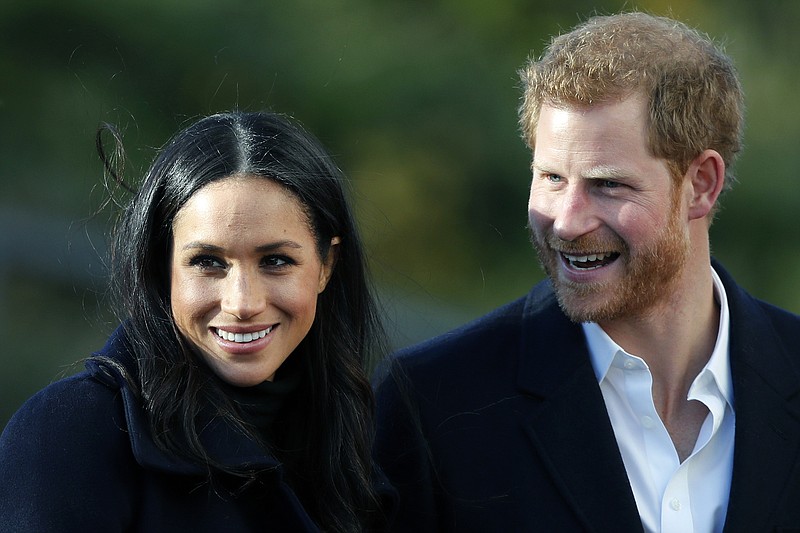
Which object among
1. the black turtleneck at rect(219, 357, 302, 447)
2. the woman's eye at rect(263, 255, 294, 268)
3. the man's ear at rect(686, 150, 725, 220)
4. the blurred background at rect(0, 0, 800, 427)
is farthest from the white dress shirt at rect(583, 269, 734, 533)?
the blurred background at rect(0, 0, 800, 427)

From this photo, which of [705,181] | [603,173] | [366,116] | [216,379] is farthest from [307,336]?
[366,116]

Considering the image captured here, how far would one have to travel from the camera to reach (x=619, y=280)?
2.96 meters

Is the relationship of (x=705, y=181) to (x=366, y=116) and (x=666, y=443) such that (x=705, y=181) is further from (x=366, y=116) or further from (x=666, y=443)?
(x=366, y=116)

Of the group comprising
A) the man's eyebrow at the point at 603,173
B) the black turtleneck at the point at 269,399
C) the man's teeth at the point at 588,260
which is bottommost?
the black turtleneck at the point at 269,399

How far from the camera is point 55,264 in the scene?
6652 mm

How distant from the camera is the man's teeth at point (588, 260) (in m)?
2.98

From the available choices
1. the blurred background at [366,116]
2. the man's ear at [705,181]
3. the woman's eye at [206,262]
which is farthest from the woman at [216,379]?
the blurred background at [366,116]

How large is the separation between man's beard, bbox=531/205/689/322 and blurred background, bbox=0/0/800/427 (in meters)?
3.07

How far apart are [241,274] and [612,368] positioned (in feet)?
3.10

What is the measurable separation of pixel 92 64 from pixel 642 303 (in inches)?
170

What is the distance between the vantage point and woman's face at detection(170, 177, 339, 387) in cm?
253

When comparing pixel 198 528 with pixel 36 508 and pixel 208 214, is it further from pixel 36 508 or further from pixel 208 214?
pixel 208 214

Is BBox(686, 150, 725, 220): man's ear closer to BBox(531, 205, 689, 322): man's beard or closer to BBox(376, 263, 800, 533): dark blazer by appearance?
BBox(531, 205, 689, 322): man's beard

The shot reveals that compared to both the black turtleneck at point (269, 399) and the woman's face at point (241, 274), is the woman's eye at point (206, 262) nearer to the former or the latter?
the woman's face at point (241, 274)
